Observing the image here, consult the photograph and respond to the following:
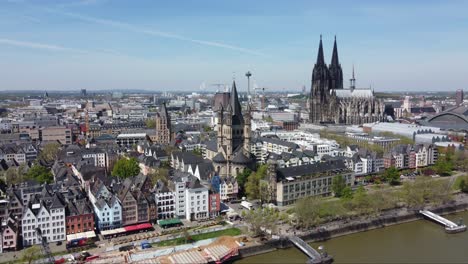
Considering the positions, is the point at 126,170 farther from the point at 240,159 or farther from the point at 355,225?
the point at 355,225

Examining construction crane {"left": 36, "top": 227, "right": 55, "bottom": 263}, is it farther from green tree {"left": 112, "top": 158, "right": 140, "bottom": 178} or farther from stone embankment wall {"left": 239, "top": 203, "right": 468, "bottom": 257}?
green tree {"left": 112, "top": 158, "right": 140, "bottom": 178}

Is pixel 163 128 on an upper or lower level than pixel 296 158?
upper

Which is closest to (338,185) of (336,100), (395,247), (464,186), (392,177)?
(392,177)

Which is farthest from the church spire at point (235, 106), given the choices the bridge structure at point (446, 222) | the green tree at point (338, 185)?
the bridge structure at point (446, 222)

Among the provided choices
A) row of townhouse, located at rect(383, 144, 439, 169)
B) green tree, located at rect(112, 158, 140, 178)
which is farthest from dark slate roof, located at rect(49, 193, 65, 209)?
row of townhouse, located at rect(383, 144, 439, 169)

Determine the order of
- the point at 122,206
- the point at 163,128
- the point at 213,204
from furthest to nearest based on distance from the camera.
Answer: the point at 163,128 < the point at 213,204 < the point at 122,206

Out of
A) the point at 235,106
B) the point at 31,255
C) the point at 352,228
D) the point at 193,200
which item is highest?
the point at 235,106

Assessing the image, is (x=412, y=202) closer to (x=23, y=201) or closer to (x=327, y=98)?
(x=23, y=201)

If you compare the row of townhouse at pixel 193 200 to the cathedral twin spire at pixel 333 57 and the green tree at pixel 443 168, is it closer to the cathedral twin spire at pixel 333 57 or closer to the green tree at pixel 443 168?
the green tree at pixel 443 168
